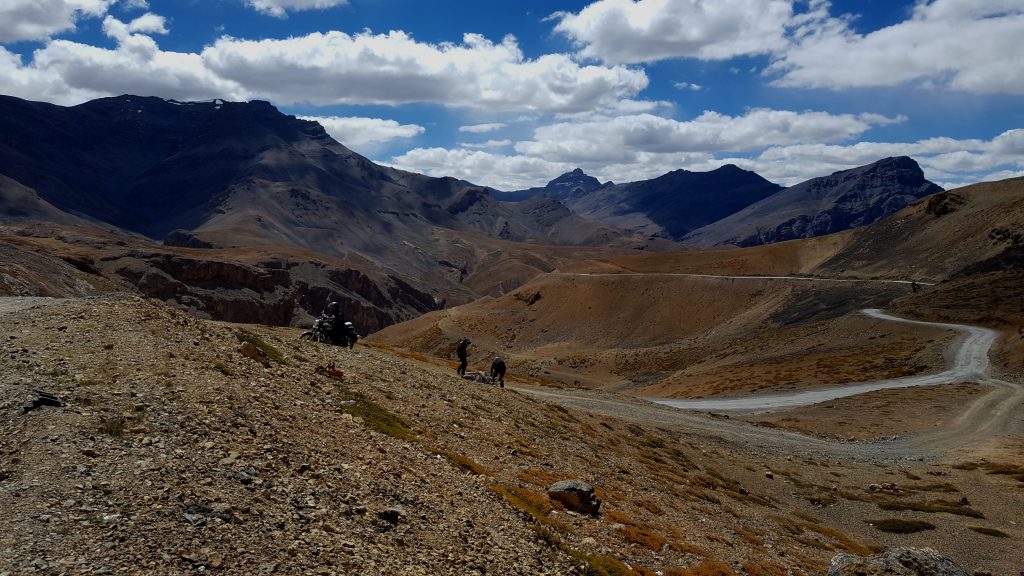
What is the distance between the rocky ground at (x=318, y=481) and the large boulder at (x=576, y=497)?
0.40 meters

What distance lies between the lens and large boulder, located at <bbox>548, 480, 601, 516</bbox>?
1529 centimetres

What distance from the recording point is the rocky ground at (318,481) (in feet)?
29.0

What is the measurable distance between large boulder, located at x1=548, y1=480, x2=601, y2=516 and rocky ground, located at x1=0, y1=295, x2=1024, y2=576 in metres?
0.40

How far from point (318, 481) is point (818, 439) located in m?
36.1

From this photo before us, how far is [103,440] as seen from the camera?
10594 mm

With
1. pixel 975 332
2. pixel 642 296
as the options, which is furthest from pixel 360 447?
pixel 642 296

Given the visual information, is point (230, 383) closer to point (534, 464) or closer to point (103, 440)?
point (103, 440)

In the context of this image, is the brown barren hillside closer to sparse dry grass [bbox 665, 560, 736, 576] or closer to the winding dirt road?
the winding dirt road

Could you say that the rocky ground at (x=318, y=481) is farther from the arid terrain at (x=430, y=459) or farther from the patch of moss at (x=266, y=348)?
the patch of moss at (x=266, y=348)

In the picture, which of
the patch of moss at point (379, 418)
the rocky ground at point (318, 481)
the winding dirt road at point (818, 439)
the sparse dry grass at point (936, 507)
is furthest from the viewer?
the winding dirt road at point (818, 439)

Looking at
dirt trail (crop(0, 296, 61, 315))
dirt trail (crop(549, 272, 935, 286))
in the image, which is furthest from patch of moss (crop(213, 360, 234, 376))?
dirt trail (crop(549, 272, 935, 286))

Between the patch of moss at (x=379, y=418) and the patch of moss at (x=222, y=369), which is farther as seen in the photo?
the patch of moss at (x=379, y=418)

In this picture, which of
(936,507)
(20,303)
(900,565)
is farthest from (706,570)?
(20,303)

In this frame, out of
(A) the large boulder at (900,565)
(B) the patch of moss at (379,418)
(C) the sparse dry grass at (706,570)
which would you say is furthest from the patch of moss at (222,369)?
(A) the large boulder at (900,565)
